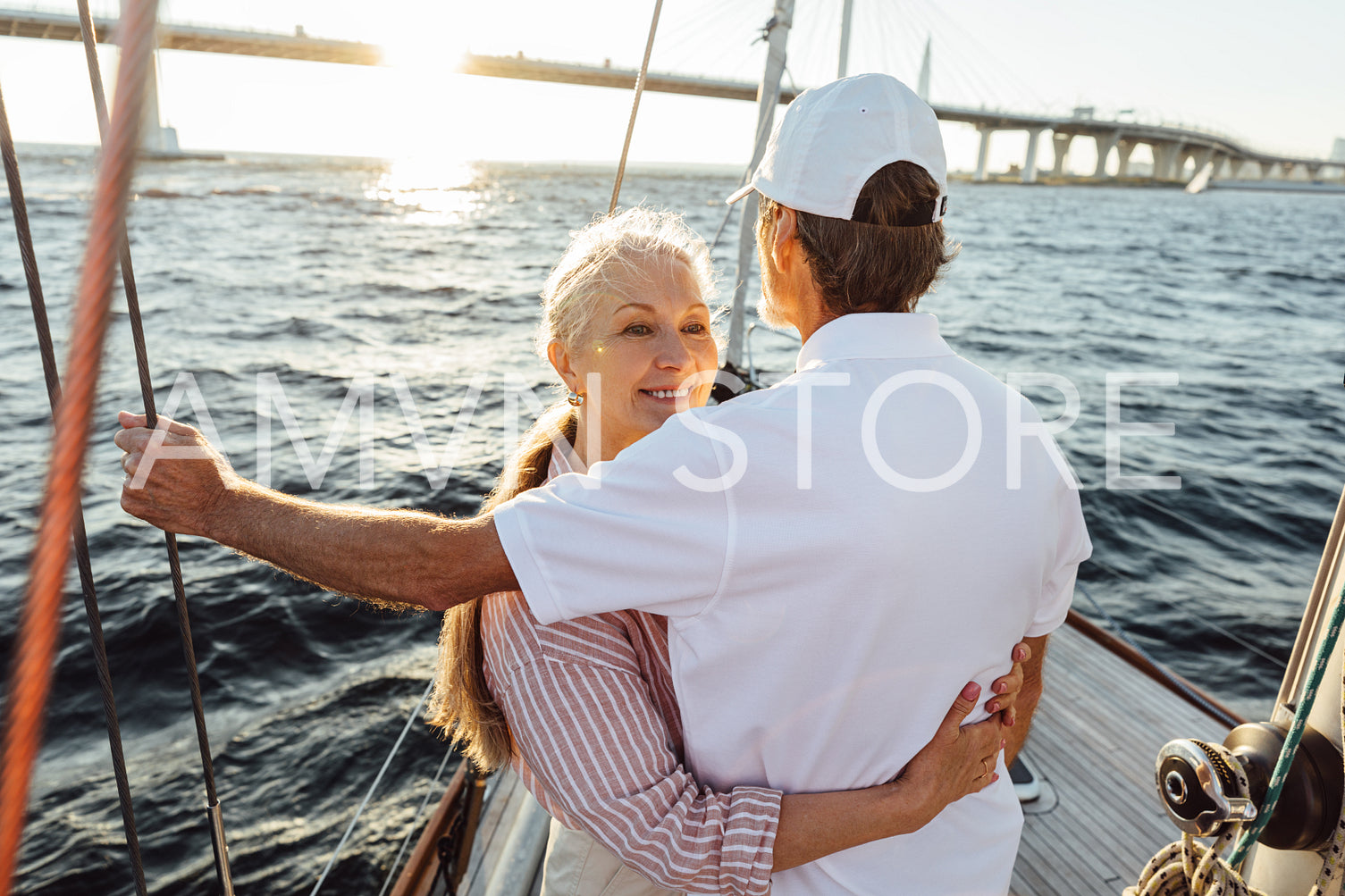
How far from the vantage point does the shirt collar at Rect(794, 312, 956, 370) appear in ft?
3.24

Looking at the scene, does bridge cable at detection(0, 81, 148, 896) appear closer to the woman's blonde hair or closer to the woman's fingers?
the woman's blonde hair

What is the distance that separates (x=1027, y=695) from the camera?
1298 millimetres

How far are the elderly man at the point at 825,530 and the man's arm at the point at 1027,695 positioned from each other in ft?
0.43

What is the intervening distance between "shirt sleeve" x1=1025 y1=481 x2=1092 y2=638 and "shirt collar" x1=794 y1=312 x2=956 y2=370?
0.84 ft

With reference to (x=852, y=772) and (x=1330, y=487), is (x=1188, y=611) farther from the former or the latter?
(x=852, y=772)

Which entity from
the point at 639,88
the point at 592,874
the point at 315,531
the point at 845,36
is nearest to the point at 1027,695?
the point at 592,874

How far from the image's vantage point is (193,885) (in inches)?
150

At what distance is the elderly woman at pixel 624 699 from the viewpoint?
0.98 metres

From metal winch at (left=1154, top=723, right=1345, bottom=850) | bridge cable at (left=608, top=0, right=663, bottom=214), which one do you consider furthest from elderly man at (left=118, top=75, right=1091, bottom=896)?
bridge cable at (left=608, top=0, right=663, bottom=214)

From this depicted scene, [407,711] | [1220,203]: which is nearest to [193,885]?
[407,711]

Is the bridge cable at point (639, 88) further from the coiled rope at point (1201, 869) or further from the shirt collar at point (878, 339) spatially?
the coiled rope at point (1201, 869)

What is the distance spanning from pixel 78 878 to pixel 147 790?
574mm

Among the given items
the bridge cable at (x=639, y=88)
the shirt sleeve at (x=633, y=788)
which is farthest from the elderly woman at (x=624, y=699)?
the bridge cable at (x=639, y=88)

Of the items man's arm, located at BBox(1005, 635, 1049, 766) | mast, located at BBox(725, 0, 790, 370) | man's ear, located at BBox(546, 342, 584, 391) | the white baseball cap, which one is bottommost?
man's arm, located at BBox(1005, 635, 1049, 766)
